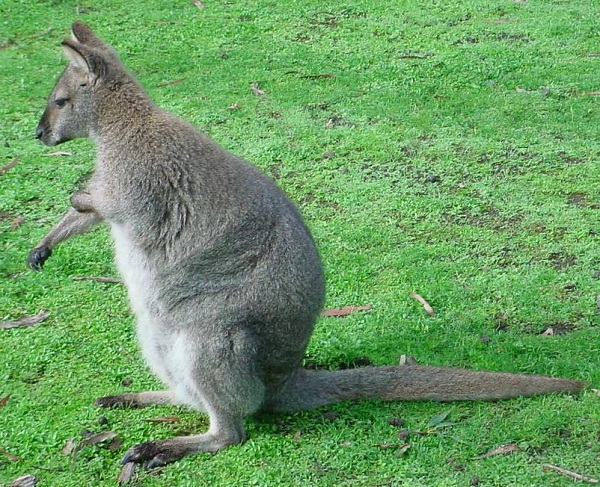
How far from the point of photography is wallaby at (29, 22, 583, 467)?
3779 mm

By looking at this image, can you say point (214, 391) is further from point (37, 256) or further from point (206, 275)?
point (37, 256)

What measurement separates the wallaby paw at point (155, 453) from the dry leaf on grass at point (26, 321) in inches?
48.5

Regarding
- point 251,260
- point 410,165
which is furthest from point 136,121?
point 410,165

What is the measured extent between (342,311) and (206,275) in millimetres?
1127

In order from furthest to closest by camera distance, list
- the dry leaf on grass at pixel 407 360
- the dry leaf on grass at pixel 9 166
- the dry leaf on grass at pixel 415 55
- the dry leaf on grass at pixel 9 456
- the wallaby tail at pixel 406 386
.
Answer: the dry leaf on grass at pixel 415 55
the dry leaf on grass at pixel 9 166
the dry leaf on grass at pixel 407 360
the wallaby tail at pixel 406 386
the dry leaf on grass at pixel 9 456

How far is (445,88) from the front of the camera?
723 cm

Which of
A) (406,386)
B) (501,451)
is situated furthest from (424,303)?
(501,451)

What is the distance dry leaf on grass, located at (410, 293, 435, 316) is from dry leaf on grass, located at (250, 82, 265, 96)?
9.28ft

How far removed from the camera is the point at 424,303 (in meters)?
4.83

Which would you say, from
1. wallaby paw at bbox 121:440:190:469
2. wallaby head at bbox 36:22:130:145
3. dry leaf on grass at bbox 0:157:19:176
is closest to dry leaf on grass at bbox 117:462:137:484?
wallaby paw at bbox 121:440:190:469

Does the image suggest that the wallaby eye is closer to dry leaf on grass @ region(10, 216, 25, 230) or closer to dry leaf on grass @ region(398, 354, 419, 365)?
dry leaf on grass @ region(10, 216, 25, 230)

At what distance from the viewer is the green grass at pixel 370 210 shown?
12.7ft

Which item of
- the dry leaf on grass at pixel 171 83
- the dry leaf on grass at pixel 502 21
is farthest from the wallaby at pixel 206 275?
the dry leaf on grass at pixel 502 21

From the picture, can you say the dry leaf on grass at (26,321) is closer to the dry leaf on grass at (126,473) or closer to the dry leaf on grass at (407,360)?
the dry leaf on grass at (126,473)
